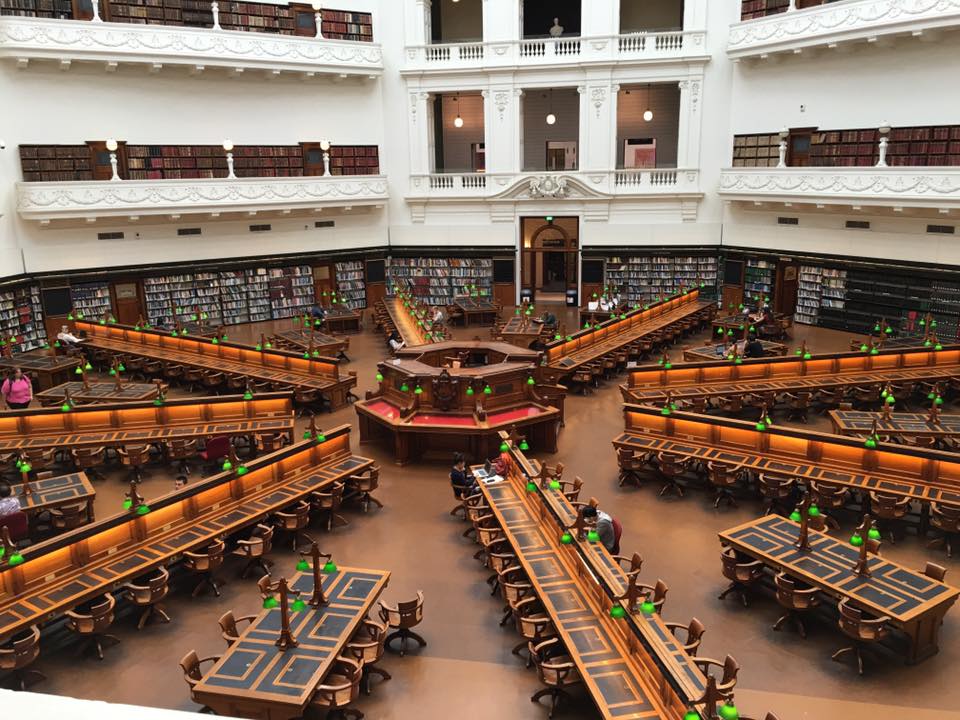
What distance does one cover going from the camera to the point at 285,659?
226 inches

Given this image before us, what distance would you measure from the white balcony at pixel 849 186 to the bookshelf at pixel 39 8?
17346 millimetres

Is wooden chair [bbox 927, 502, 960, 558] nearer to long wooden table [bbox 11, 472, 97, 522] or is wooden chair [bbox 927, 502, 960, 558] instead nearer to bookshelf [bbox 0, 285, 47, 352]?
long wooden table [bbox 11, 472, 97, 522]

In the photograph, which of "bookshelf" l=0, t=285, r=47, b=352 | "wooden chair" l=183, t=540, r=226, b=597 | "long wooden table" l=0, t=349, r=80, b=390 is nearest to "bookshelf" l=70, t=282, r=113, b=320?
"bookshelf" l=0, t=285, r=47, b=352

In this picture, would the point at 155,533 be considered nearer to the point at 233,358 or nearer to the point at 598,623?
the point at 598,623

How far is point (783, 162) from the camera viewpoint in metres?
19.5

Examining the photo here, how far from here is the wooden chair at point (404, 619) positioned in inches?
259

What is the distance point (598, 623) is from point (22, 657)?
4.77 meters

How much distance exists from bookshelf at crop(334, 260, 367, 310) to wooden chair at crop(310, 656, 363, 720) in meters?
17.6

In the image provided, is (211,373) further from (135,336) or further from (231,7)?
(231,7)

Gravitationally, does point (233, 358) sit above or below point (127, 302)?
below

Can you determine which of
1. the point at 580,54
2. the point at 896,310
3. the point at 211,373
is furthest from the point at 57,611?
the point at 580,54

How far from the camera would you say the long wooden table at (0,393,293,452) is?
35.4ft

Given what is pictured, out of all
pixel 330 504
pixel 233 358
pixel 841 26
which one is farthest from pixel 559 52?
pixel 330 504

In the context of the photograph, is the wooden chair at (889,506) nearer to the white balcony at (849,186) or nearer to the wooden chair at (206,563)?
the wooden chair at (206,563)
